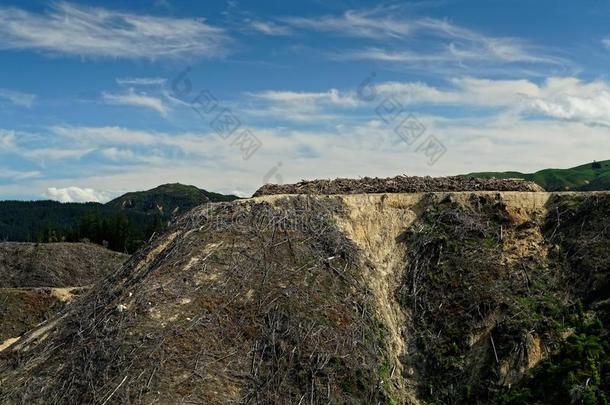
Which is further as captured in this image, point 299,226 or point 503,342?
point 299,226

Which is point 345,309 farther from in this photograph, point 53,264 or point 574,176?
point 574,176

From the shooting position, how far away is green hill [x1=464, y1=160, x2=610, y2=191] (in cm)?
14862

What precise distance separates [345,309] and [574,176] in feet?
546

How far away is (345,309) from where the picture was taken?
15.9 m

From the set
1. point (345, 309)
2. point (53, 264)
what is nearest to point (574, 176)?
point (53, 264)

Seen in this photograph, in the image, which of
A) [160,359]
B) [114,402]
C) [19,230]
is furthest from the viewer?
[19,230]

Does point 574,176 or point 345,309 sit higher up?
point 574,176

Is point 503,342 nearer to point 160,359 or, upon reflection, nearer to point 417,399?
point 417,399

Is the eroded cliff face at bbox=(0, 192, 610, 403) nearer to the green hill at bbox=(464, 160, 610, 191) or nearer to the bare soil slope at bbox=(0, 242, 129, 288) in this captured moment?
the bare soil slope at bbox=(0, 242, 129, 288)

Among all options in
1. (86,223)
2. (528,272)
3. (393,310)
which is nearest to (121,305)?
(393,310)

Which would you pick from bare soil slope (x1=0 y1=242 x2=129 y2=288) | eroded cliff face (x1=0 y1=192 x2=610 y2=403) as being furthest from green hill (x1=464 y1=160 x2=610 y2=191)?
eroded cliff face (x1=0 y1=192 x2=610 y2=403)

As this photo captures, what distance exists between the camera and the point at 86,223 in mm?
80625

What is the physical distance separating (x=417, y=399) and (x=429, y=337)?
75.1 inches

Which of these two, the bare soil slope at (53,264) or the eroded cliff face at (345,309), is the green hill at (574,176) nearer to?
the bare soil slope at (53,264)
